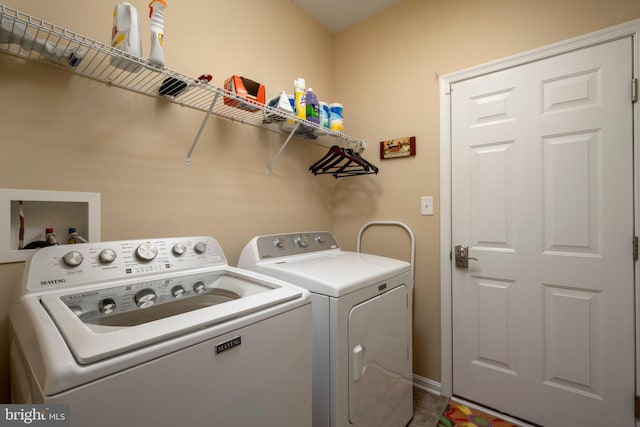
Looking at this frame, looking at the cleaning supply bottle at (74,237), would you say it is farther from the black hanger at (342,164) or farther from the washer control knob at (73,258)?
the black hanger at (342,164)

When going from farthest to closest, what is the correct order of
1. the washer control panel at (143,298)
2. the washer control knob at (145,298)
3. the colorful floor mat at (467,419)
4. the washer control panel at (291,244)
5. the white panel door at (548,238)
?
the colorful floor mat at (467,419) < the washer control panel at (291,244) < the white panel door at (548,238) < the washer control knob at (145,298) < the washer control panel at (143,298)

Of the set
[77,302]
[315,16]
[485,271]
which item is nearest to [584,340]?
[485,271]

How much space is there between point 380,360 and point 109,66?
70.6 inches

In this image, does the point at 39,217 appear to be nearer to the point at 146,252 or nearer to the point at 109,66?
the point at 146,252

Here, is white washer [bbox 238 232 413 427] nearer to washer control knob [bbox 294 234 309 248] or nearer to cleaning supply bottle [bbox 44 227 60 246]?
washer control knob [bbox 294 234 309 248]

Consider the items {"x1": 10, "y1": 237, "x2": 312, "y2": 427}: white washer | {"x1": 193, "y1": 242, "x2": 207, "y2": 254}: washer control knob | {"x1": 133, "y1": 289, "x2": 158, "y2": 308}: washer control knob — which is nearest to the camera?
{"x1": 10, "y1": 237, "x2": 312, "y2": 427}: white washer

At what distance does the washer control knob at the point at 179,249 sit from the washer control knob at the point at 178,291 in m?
0.19

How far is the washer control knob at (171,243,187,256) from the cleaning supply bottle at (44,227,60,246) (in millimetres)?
407

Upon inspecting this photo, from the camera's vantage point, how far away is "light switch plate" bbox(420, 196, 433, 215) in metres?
2.06

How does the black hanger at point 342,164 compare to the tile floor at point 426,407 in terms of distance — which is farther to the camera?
the black hanger at point 342,164

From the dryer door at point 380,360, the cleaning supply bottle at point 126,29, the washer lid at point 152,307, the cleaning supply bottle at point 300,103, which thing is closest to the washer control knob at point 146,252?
the washer lid at point 152,307

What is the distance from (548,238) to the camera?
65.4 inches

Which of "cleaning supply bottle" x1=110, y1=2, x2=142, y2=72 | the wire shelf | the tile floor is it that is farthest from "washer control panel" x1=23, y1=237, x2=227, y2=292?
the tile floor

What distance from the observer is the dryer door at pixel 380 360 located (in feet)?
4.20
